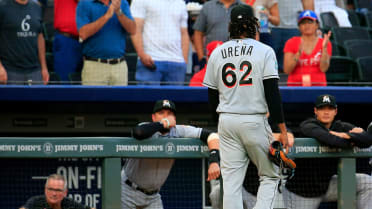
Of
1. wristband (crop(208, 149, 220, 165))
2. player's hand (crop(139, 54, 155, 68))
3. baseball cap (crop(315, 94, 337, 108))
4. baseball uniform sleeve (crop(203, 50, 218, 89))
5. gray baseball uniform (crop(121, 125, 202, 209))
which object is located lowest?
gray baseball uniform (crop(121, 125, 202, 209))

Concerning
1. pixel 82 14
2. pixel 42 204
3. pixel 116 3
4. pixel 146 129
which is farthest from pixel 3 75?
pixel 146 129

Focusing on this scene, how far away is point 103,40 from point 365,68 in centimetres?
317

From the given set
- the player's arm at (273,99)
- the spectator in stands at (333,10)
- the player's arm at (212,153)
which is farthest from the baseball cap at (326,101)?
the spectator in stands at (333,10)

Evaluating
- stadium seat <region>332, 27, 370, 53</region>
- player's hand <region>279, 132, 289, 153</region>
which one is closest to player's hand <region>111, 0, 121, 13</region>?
player's hand <region>279, 132, 289, 153</region>

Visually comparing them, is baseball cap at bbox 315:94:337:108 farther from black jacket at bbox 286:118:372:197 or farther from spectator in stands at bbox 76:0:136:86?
spectator in stands at bbox 76:0:136:86

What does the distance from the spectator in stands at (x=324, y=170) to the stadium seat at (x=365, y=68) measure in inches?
79.9

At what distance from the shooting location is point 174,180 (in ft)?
24.2

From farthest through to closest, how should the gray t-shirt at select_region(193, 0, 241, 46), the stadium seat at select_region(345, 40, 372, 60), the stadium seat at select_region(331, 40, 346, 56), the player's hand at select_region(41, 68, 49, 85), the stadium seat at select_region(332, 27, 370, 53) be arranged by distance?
1. the stadium seat at select_region(332, 27, 370, 53)
2. the stadium seat at select_region(331, 40, 346, 56)
3. the stadium seat at select_region(345, 40, 372, 60)
4. the gray t-shirt at select_region(193, 0, 241, 46)
5. the player's hand at select_region(41, 68, 49, 85)

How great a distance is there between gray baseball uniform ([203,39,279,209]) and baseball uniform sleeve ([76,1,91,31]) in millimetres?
2639

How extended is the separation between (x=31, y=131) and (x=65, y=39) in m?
1.10

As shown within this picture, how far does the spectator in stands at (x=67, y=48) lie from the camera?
7.80 meters

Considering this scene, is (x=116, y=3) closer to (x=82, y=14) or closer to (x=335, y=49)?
(x=82, y=14)

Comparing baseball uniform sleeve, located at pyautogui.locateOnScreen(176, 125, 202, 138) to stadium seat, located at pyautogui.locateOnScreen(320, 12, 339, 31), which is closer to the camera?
baseball uniform sleeve, located at pyautogui.locateOnScreen(176, 125, 202, 138)

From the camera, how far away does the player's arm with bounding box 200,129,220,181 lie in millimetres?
5637
